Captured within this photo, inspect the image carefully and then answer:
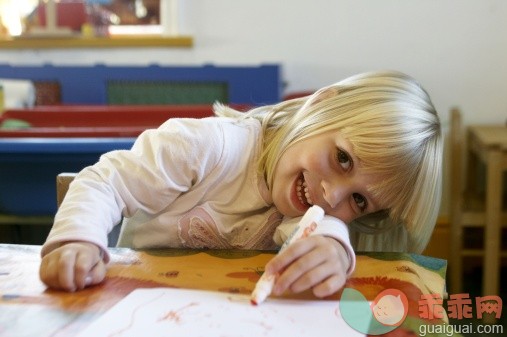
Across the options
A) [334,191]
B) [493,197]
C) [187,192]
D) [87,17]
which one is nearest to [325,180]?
[334,191]

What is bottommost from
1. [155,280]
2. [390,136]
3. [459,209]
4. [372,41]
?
[459,209]

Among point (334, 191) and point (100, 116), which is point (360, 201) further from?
point (100, 116)

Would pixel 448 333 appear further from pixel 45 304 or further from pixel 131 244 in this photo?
pixel 131 244

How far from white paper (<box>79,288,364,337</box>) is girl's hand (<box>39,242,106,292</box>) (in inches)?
1.8

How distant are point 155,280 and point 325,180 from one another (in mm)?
256

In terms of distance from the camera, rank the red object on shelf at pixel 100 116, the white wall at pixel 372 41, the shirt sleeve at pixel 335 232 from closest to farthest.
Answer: the shirt sleeve at pixel 335 232 < the red object on shelf at pixel 100 116 < the white wall at pixel 372 41

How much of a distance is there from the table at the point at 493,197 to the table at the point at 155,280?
1.12 m

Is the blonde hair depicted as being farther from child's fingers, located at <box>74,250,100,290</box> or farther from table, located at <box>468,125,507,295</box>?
table, located at <box>468,125,507,295</box>

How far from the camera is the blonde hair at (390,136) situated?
0.70 metres

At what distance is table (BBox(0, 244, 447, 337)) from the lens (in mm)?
445

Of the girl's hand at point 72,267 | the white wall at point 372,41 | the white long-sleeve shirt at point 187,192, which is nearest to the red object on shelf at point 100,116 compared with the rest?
the white long-sleeve shirt at point 187,192

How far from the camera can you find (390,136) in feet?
2.28

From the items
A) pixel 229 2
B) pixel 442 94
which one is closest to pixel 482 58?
pixel 442 94

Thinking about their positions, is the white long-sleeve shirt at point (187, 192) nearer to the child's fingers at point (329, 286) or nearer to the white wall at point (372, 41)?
the child's fingers at point (329, 286)
